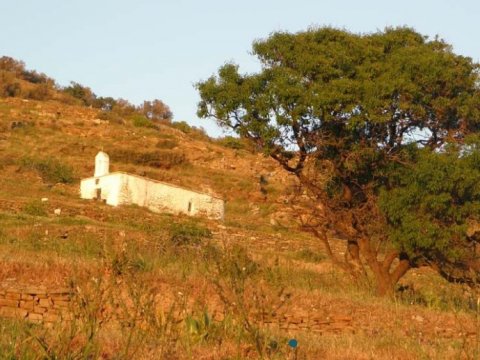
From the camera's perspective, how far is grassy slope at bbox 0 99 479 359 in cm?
600

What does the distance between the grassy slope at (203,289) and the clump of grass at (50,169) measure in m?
0.22

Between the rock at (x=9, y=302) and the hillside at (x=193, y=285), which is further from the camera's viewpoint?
the rock at (x=9, y=302)

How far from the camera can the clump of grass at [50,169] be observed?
127 feet

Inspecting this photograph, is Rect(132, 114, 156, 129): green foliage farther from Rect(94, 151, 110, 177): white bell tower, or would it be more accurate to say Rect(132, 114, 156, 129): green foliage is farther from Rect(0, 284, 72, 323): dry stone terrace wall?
Rect(0, 284, 72, 323): dry stone terrace wall

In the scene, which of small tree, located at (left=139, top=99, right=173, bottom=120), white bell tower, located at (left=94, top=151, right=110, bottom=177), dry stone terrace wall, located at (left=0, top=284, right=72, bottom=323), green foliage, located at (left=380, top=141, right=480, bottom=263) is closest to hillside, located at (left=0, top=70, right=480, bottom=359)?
dry stone terrace wall, located at (left=0, top=284, right=72, bottom=323)

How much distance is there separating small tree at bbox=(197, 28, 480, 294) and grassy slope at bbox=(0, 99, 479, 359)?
121cm

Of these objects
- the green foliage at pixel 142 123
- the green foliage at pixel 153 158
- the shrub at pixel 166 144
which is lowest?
the green foliage at pixel 153 158

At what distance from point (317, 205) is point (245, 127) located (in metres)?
2.24

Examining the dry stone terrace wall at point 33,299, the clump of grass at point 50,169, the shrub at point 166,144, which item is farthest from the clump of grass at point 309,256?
the shrub at point 166,144

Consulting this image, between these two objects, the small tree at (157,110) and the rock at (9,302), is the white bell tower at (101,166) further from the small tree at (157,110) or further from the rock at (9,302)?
the small tree at (157,110)

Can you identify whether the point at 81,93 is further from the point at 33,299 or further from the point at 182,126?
the point at 33,299

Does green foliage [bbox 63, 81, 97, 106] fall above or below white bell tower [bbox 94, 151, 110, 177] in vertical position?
above

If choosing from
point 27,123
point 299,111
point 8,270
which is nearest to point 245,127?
point 299,111

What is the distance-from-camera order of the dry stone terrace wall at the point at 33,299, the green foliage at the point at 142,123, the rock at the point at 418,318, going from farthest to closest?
the green foliage at the point at 142,123, the rock at the point at 418,318, the dry stone terrace wall at the point at 33,299
